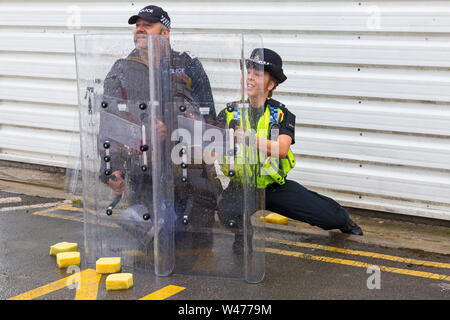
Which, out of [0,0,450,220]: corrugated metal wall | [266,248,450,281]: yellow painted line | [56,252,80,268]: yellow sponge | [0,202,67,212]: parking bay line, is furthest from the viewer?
[0,202,67,212]: parking bay line

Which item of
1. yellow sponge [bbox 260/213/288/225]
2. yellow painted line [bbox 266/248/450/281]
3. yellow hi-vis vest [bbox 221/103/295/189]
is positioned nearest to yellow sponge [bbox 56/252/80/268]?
yellow hi-vis vest [bbox 221/103/295/189]

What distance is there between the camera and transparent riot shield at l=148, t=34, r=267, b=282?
15.9ft

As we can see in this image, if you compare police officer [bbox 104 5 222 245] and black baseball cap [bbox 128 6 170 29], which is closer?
police officer [bbox 104 5 222 245]

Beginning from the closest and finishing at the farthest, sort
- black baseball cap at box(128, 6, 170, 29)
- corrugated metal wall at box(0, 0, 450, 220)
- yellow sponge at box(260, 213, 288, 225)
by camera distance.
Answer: black baseball cap at box(128, 6, 170, 29) < corrugated metal wall at box(0, 0, 450, 220) < yellow sponge at box(260, 213, 288, 225)

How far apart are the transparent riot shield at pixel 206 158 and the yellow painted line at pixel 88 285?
0.49 meters

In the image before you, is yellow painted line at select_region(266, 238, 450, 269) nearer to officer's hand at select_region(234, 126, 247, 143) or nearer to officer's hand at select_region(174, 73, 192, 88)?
officer's hand at select_region(234, 126, 247, 143)

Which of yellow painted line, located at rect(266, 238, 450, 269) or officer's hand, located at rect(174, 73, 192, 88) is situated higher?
officer's hand, located at rect(174, 73, 192, 88)

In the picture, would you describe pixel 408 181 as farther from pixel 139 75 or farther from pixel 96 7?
pixel 96 7

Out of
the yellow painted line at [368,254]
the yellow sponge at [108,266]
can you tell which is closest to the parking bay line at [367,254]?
the yellow painted line at [368,254]

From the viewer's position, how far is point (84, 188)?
17.6 ft

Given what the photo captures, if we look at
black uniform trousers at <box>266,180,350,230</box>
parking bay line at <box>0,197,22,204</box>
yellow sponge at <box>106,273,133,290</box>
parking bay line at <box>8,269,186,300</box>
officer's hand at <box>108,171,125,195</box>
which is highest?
officer's hand at <box>108,171,125,195</box>

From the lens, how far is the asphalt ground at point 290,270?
4828mm
